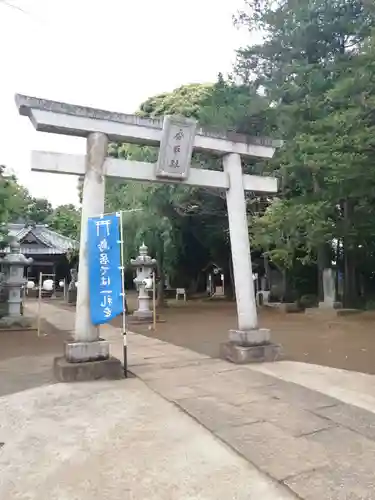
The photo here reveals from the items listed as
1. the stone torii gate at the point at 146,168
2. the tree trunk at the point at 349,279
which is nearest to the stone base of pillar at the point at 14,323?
the stone torii gate at the point at 146,168

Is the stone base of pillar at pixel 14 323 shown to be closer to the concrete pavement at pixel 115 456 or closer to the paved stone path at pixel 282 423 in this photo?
the paved stone path at pixel 282 423

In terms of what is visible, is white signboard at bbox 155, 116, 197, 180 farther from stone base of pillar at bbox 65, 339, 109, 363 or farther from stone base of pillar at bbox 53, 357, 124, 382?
stone base of pillar at bbox 53, 357, 124, 382

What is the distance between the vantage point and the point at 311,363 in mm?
7215

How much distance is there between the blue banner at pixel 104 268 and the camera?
6.11m

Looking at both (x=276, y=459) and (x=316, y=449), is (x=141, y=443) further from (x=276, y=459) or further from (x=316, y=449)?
(x=316, y=449)

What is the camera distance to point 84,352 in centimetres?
614

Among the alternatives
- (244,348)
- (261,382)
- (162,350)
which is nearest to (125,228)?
(162,350)

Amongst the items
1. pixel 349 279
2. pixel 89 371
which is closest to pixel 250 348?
pixel 89 371

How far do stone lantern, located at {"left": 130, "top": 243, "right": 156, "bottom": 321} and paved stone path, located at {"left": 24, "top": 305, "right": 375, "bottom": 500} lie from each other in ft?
29.1

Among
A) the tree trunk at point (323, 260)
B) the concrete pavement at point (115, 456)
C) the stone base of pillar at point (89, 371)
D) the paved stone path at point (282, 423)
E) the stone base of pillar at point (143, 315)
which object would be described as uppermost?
the tree trunk at point (323, 260)

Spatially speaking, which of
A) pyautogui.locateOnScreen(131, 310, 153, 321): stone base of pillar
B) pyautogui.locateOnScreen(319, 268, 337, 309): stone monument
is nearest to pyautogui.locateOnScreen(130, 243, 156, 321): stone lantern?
pyautogui.locateOnScreen(131, 310, 153, 321): stone base of pillar

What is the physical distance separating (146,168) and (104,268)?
187cm

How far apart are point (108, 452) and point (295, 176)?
15.7 m

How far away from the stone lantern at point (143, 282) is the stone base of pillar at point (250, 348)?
8.52 meters
